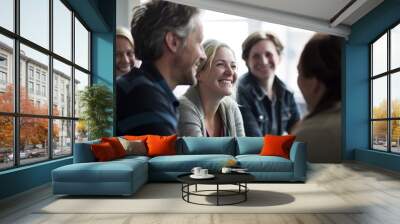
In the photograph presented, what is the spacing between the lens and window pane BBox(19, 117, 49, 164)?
519 cm

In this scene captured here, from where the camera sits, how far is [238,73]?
29.5 ft

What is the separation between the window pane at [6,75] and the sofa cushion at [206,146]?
2975 mm

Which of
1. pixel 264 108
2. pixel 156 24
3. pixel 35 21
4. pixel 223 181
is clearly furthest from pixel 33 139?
pixel 264 108

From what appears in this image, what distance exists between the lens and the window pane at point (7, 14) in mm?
4628

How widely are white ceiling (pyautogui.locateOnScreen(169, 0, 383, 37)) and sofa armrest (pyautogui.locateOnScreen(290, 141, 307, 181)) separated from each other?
3.63 metres

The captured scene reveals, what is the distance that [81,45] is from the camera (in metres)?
7.84

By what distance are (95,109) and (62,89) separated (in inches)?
37.6

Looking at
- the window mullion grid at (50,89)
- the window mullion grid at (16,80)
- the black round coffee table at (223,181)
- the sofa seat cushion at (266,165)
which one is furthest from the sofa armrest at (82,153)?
the sofa seat cushion at (266,165)

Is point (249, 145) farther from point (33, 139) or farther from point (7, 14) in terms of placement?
point (7, 14)

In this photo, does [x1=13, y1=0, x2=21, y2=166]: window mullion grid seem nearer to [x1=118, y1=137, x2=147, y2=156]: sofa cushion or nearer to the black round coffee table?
[x1=118, y1=137, x2=147, y2=156]: sofa cushion

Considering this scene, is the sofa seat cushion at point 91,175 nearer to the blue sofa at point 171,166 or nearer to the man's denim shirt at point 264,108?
the blue sofa at point 171,166

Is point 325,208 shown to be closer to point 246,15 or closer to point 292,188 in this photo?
point 292,188

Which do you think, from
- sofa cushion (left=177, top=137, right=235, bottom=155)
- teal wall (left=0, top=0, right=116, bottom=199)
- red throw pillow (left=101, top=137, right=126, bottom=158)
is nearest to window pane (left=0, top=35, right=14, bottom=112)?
teal wall (left=0, top=0, right=116, bottom=199)

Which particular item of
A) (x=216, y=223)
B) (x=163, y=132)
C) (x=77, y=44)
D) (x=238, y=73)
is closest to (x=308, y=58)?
(x=238, y=73)
